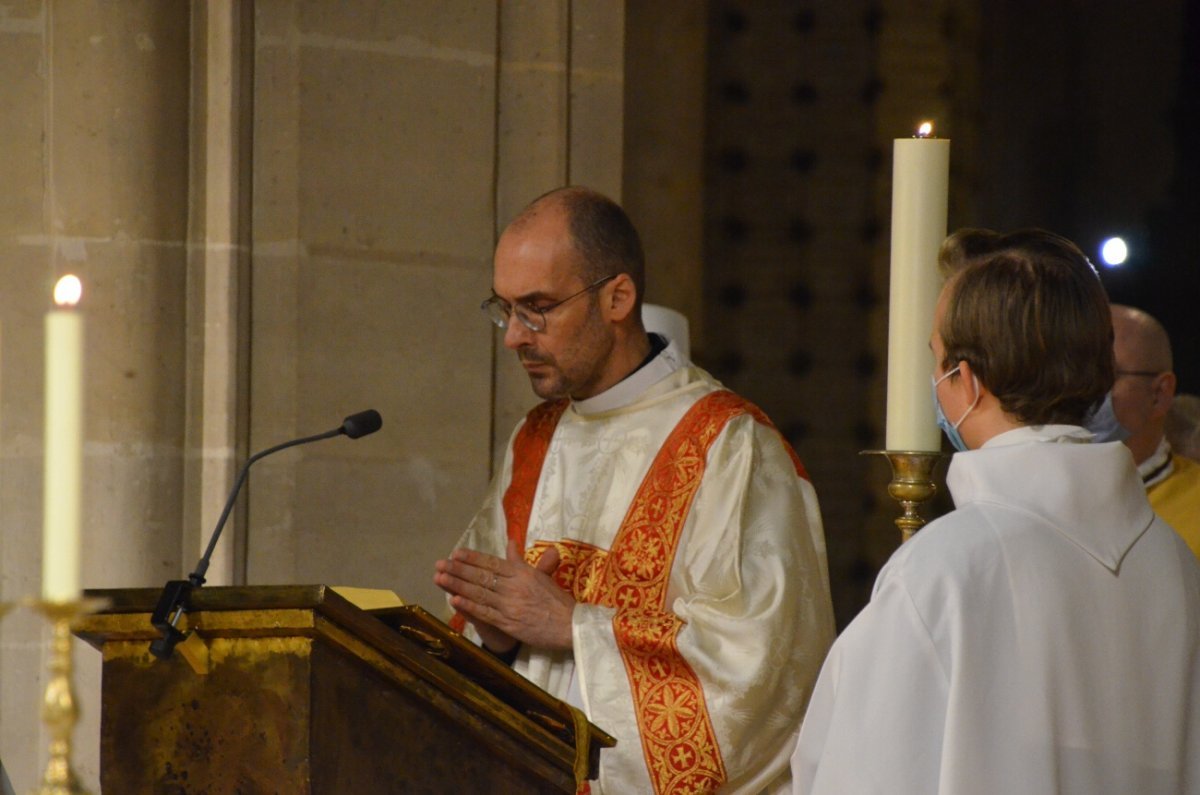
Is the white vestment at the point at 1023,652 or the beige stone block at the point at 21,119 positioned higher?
the beige stone block at the point at 21,119

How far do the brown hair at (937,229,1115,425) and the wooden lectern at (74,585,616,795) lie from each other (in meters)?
0.88

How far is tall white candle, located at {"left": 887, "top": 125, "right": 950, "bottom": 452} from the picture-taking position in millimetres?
2738

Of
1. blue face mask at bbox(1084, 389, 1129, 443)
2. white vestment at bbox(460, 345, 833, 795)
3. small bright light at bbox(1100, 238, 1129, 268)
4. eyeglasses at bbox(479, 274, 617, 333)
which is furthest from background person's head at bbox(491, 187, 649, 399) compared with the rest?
small bright light at bbox(1100, 238, 1129, 268)

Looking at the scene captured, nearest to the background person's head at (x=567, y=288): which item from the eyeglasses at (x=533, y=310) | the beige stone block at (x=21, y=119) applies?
the eyeglasses at (x=533, y=310)

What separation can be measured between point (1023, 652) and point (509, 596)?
1412mm

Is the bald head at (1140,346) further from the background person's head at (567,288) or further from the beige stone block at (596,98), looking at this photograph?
the beige stone block at (596,98)

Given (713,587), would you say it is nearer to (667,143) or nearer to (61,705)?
(61,705)

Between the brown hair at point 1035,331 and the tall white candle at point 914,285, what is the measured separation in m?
0.34

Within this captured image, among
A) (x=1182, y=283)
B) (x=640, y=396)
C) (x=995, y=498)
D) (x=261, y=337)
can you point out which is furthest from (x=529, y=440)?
(x=1182, y=283)

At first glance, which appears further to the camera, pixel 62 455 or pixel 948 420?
pixel 948 420

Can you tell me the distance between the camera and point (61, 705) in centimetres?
158

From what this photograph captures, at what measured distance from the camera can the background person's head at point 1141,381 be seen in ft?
14.0

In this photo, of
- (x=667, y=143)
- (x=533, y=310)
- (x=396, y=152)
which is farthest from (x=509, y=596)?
(x=667, y=143)

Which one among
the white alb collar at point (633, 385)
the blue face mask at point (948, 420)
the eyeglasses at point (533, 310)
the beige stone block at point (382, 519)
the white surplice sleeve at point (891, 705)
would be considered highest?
the eyeglasses at point (533, 310)
